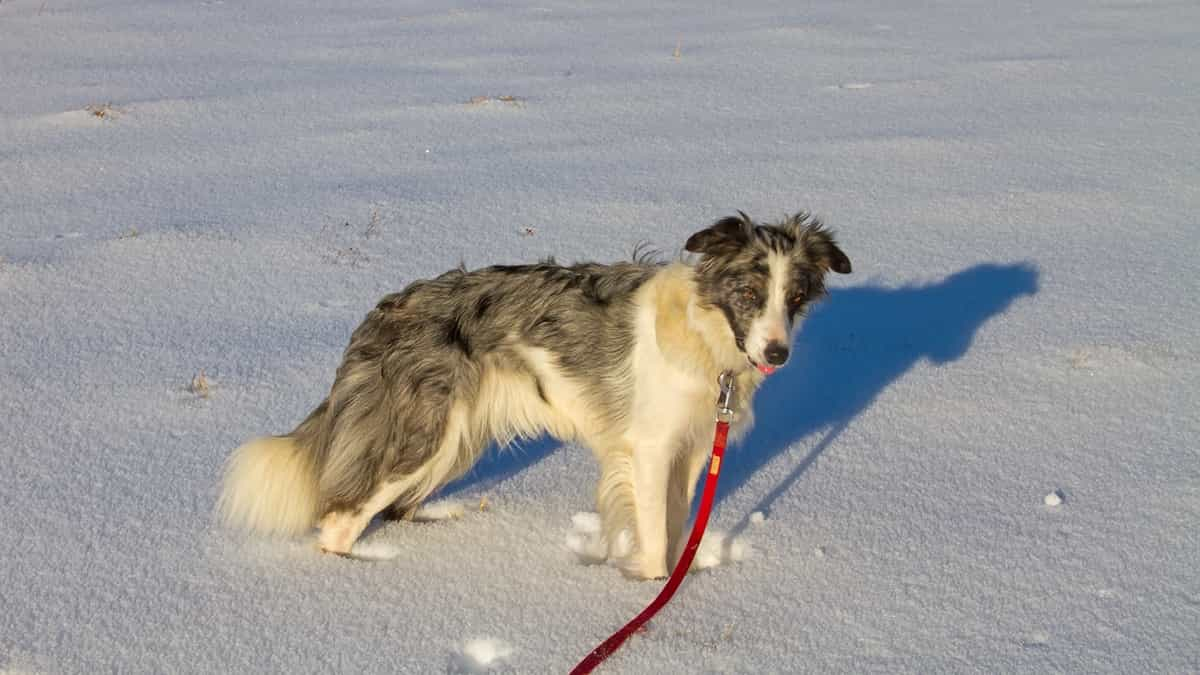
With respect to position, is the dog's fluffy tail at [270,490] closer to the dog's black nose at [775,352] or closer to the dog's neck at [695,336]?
the dog's neck at [695,336]

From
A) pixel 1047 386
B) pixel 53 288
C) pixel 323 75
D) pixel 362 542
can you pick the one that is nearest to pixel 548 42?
pixel 323 75

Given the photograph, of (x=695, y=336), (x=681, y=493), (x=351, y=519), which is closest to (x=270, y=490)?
(x=351, y=519)

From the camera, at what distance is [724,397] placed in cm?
397

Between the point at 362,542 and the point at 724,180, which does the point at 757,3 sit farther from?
the point at 362,542

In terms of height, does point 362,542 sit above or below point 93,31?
below

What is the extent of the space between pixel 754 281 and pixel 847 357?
2.06m

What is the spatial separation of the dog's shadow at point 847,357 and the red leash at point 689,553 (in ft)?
1.62

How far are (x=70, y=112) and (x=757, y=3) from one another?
307 inches

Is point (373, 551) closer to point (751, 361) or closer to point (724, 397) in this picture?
point (724, 397)

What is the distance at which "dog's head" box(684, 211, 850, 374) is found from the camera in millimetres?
3777

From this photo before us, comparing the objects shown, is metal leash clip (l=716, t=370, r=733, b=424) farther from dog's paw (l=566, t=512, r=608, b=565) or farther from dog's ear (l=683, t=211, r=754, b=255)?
dog's paw (l=566, t=512, r=608, b=565)

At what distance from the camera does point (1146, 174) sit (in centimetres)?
803

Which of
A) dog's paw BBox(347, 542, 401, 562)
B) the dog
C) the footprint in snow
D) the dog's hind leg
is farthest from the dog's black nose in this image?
dog's paw BBox(347, 542, 401, 562)

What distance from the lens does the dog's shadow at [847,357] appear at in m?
4.85
